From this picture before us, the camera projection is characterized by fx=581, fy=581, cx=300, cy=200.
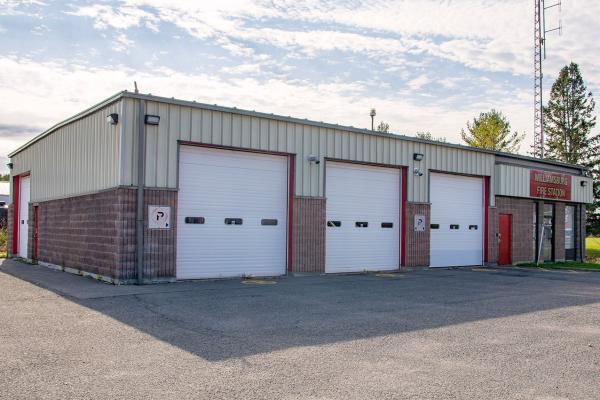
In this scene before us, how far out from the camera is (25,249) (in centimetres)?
2291

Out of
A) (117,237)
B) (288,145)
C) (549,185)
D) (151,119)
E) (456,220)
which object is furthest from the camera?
(549,185)

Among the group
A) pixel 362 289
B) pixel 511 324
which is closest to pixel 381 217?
pixel 362 289

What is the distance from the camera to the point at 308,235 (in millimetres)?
17297

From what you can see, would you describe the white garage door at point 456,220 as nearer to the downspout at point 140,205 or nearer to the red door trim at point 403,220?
the red door trim at point 403,220

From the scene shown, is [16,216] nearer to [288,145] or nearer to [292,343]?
[288,145]

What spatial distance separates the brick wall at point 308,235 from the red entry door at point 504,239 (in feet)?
31.2

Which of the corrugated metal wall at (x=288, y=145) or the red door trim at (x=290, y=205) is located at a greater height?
the corrugated metal wall at (x=288, y=145)

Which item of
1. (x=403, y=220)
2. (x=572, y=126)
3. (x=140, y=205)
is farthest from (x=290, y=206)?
(x=572, y=126)

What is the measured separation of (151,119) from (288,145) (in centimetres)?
429

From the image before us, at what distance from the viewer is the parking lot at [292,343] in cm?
563

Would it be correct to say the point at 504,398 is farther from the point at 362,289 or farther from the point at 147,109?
the point at 147,109

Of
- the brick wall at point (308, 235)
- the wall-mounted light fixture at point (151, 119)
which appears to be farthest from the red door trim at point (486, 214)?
the wall-mounted light fixture at point (151, 119)

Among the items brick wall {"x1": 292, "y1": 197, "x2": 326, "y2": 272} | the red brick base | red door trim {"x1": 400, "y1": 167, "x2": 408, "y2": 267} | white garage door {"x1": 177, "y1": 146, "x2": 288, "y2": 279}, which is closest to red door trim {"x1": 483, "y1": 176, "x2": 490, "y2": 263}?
red door trim {"x1": 400, "y1": 167, "x2": 408, "y2": 267}

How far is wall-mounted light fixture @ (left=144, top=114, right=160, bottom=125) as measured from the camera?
14.1 m
